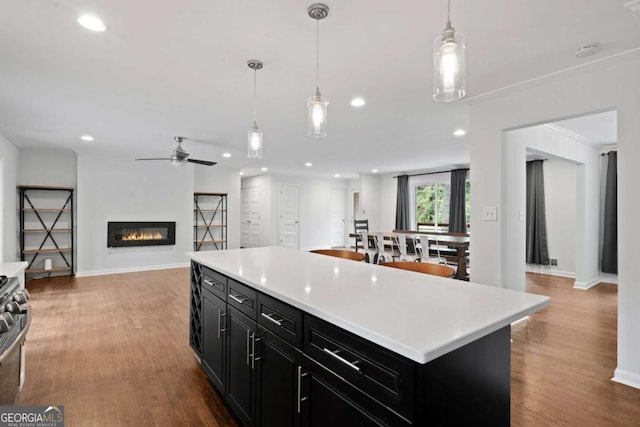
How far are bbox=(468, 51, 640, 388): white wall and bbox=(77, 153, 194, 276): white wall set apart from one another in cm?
632

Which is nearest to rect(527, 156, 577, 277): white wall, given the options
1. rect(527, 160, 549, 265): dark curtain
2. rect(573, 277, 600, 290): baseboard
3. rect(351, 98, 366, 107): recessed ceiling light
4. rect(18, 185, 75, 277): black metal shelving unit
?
rect(527, 160, 549, 265): dark curtain

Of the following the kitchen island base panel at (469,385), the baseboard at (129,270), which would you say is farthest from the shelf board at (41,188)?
the kitchen island base panel at (469,385)

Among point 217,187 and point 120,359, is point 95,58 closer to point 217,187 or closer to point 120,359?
point 120,359

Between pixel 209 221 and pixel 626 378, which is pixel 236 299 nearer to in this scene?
pixel 626 378

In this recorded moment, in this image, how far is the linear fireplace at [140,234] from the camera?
6.72m

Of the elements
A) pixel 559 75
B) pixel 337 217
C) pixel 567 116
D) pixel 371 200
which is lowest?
pixel 337 217

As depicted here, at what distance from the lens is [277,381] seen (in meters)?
1.53

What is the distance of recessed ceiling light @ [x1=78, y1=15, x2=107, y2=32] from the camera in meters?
1.90

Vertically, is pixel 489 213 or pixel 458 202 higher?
pixel 458 202

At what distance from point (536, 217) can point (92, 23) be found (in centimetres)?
749

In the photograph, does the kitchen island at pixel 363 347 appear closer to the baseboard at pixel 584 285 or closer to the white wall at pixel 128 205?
the baseboard at pixel 584 285

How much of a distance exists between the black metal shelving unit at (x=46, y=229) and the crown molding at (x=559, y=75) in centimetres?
717

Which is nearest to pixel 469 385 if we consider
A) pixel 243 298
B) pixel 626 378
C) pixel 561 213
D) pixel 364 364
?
pixel 364 364

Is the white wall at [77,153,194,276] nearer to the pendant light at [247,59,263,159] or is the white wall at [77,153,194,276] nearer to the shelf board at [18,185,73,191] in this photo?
the shelf board at [18,185,73,191]
